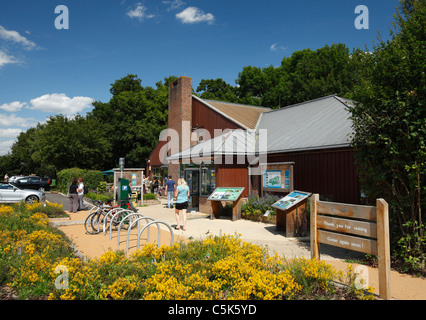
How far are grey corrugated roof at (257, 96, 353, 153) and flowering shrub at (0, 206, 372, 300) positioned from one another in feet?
24.4

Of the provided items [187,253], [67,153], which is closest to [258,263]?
[187,253]

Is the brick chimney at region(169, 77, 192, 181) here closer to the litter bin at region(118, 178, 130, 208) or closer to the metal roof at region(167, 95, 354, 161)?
the metal roof at region(167, 95, 354, 161)

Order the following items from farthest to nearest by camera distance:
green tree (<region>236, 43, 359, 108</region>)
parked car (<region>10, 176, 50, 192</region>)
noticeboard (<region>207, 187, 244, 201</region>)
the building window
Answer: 1. green tree (<region>236, 43, 359, 108</region>)
2. parked car (<region>10, 176, 50, 192</region>)
3. the building window
4. noticeboard (<region>207, 187, 244, 201</region>)

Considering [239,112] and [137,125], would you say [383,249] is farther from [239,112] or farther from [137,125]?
[137,125]

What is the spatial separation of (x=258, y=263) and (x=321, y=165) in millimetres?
8620

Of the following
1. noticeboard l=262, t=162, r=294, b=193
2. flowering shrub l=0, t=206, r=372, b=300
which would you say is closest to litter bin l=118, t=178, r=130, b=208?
flowering shrub l=0, t=206, r=372, b=300

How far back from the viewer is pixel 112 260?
477cm

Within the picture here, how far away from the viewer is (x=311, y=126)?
14594 millimetres

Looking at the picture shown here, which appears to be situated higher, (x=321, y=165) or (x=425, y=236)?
(x=321, y=165)

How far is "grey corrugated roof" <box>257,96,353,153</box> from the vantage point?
12.2 metres

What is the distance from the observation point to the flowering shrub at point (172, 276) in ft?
12.6

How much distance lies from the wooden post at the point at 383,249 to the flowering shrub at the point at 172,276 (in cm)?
67
